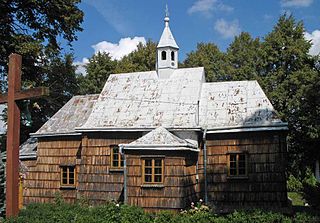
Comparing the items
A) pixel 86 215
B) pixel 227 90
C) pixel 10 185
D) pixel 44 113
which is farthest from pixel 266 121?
pixel 44 113

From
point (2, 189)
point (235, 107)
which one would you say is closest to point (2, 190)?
point (2, 189)

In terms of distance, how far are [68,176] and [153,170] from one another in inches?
241

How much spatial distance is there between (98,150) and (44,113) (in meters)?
18.1

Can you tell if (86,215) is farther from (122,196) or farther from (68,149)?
(68,149)

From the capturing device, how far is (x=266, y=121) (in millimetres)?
17156

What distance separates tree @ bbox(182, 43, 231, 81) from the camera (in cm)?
4381

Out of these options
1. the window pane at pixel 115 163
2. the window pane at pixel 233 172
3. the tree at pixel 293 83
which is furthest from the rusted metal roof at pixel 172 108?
the tree at pixel 293 83

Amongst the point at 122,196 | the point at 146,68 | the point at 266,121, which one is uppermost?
the point at 146,68

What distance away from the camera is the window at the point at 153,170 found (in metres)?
16.2

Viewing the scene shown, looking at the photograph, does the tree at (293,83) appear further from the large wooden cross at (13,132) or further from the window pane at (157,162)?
the large wooden cross at (13,132)

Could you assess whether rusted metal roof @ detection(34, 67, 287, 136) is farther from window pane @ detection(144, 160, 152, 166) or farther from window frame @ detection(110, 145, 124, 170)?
window pane @ detection(144, 160, 152, 166)

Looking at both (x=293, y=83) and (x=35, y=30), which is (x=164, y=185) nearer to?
(x=35, y=30)

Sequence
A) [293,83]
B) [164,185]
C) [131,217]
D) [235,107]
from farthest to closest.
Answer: [293,83], [235,107], [164,185], [131,217]

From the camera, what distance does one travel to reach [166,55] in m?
21.6
